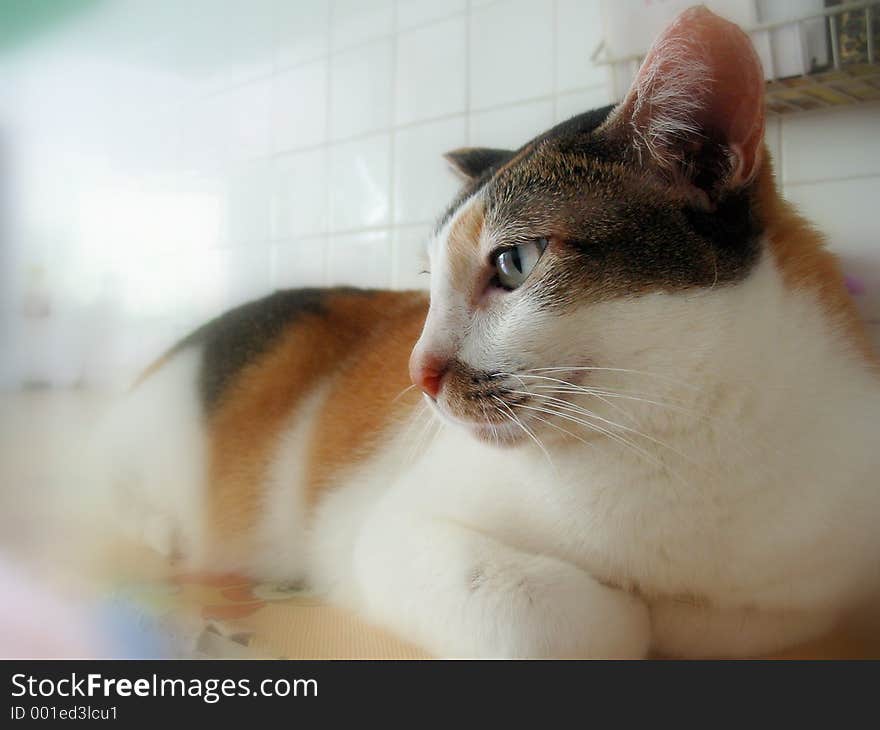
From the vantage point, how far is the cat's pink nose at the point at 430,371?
629mm

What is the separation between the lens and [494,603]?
0.60 metres

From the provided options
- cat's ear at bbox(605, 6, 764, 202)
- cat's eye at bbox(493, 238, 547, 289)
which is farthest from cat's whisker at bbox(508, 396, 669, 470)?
cat's ear at bbox(605, 6, 764, 202)

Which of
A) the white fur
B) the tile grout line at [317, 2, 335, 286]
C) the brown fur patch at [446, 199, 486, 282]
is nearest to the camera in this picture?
the brown fur patch at [446, 199, 486, 282]

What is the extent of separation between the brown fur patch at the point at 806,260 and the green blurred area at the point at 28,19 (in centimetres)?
84

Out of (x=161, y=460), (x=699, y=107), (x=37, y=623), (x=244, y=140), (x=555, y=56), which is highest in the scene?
(x=555, y=56)

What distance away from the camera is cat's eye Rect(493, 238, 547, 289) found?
0.63 metres

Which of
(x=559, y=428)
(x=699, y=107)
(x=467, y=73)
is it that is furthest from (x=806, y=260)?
(x=467, y=73)

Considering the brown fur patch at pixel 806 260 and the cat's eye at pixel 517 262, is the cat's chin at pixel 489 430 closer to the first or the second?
the cat's eye at pixel 517 262

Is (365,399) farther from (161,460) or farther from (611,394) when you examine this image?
(611,394)

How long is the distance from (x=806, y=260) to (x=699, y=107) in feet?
0.69

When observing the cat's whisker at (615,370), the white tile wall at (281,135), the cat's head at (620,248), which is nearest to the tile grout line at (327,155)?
the white tile wall at (281,135)

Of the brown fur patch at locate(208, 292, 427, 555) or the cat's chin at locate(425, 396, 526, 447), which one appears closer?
the cat's chin at locate(425, 396, 526, 447)

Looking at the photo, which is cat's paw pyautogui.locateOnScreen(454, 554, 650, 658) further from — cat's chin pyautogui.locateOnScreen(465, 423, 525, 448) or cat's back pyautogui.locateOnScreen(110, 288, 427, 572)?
cat's back pyautogui.locateOnScreen(110, 288, 427, 572)
